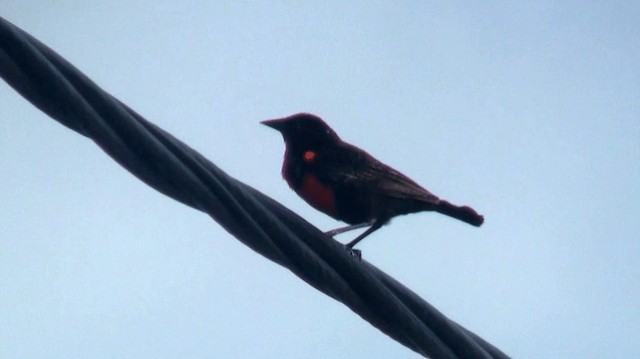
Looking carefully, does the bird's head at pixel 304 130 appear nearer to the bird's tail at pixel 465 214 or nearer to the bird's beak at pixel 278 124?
the bird's beak at pixel 278 124

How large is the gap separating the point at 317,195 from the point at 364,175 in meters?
0.28

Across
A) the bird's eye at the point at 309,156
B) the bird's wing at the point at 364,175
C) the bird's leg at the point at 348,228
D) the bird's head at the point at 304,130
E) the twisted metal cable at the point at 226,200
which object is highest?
the bird's head at the point at 304,130

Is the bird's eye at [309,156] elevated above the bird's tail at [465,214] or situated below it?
above

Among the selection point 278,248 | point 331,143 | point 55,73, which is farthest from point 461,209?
point 55,73

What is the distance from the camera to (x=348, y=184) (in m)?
5.50

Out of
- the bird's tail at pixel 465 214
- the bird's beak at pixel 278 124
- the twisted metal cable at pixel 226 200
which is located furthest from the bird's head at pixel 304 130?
the twisted metal cable at pixel 226 200

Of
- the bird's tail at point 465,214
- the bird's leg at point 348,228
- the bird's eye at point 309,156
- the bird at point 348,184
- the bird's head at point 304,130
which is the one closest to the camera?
the bird's tail at point 465,214

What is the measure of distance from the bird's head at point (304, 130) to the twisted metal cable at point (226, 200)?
2920 millimetres

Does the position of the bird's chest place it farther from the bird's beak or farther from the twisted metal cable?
the twisted metal cable

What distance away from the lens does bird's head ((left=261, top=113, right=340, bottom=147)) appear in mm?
6113

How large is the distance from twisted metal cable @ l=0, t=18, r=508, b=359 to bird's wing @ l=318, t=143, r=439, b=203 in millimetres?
1933

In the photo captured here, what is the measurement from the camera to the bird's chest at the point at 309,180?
5551 mm

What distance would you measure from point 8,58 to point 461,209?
2.57 metres

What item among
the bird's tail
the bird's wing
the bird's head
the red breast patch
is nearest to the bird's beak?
the bird's head
